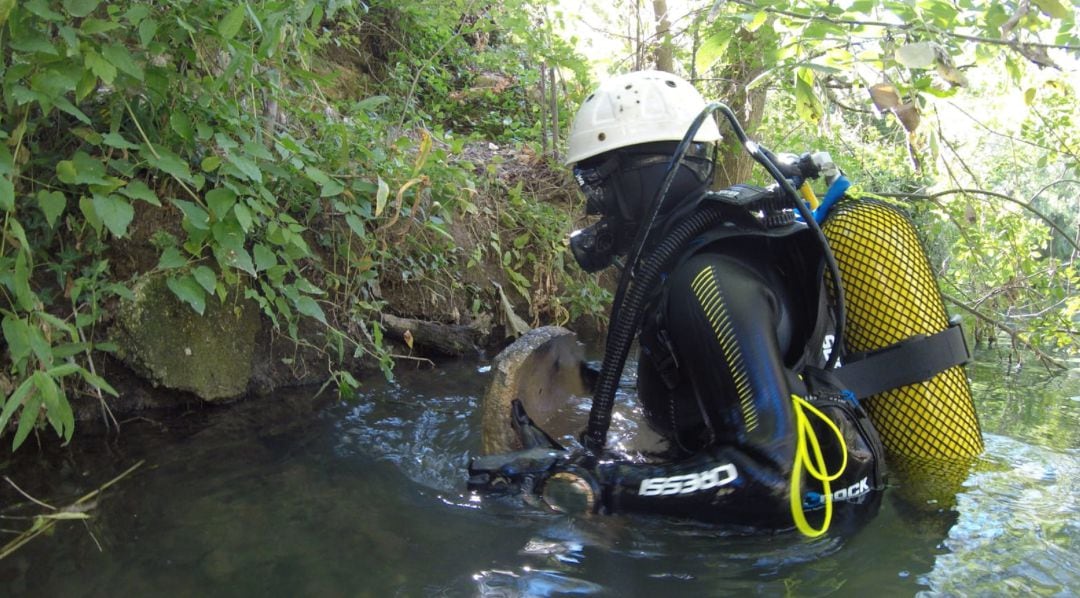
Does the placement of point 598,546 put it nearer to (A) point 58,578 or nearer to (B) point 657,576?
(B) point 657,576

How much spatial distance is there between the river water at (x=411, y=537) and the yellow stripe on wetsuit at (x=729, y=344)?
0.48 m

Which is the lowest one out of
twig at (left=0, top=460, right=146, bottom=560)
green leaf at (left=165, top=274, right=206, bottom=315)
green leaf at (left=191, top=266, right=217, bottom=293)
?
twig at (left=0, top=460, right=146, bottom=560)

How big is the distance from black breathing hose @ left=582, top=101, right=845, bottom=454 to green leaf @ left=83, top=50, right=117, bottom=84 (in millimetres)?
1555

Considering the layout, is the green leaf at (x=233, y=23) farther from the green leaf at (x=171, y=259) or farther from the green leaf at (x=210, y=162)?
the green leaf at (x=171, y=259)

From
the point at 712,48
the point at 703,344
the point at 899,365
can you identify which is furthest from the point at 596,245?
the point at 899,365

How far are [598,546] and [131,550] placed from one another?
1361mm

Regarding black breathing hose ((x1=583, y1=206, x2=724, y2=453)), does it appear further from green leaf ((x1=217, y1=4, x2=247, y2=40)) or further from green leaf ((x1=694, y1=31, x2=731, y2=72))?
green leaf ((x1=217, y1=4, x2=247, y2=40))

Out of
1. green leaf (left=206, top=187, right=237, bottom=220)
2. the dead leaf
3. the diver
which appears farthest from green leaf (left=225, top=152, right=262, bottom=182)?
the dead leaf

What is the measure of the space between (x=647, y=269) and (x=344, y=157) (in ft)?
5.94

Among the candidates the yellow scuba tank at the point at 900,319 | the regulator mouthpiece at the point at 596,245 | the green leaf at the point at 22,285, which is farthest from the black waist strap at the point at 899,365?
the green leaf at the point at 22,285

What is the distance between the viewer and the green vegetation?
83.9 inches

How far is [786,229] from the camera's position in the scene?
201 cm

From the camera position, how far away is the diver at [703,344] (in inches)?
71.7

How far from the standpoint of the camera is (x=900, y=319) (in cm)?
223
